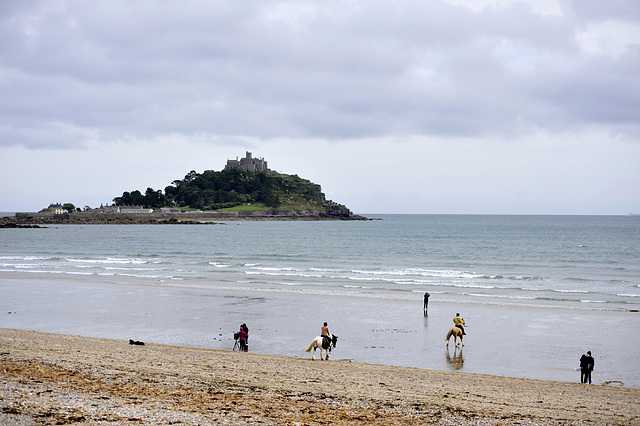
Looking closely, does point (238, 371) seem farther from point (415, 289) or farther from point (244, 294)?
point (415, 289)

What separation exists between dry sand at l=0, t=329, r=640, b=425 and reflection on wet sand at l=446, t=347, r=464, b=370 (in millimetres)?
1563

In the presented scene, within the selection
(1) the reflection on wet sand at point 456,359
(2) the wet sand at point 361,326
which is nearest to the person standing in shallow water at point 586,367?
(2) the wet sand at point 361,326

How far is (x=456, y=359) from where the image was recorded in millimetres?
16672

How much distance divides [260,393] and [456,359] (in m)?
8.21

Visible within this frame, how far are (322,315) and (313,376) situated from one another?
456 inches

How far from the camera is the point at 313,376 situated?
12.9 metres

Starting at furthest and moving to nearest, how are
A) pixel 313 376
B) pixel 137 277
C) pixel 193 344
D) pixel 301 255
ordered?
pixel 301 255 < pixel 137 277 < pixel 193 344 < pixel 313 376

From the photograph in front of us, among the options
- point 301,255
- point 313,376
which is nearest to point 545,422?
point 313,376

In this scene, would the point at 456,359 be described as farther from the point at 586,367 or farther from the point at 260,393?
the point at 260,393

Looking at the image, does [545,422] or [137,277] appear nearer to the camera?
[545,422]

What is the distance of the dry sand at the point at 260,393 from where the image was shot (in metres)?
8.78

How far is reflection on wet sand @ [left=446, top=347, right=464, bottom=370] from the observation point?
1577 cm

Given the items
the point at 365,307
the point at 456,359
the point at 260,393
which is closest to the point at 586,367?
the point at 456,359

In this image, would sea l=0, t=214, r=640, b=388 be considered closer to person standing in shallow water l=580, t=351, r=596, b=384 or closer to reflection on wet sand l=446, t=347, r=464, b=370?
reflection on wet sand l=446, t=347, r=464, b=370
